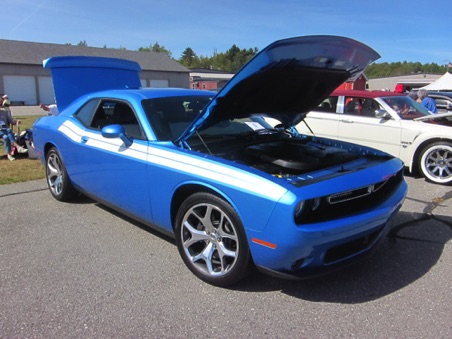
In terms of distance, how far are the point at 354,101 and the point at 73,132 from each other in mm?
5628

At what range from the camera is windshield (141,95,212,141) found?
12.0 ft

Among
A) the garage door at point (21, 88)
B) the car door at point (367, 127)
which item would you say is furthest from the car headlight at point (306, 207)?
the garage door at point (21, 88)

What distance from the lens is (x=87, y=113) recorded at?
4.66 metres

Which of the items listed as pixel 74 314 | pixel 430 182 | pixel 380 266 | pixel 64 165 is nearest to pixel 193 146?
pixel 74 314

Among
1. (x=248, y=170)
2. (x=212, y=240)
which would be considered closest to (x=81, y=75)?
(x=212, y=240)

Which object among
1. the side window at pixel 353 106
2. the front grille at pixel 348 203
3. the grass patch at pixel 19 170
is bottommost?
the grass patch at pixel 19 170

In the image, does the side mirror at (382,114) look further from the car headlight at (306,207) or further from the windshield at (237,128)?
the car headlight at (306,207)

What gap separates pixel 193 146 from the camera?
11.3 ft

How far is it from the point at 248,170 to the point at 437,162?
5.12 meters

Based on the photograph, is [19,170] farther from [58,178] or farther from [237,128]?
[237,128]

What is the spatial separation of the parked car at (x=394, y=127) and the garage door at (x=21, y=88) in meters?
36.7

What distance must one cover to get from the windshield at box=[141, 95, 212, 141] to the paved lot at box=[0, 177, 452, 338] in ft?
3.70

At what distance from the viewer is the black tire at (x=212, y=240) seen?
2835 millimetres

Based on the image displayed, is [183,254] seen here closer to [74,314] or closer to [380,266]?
[74,314]
